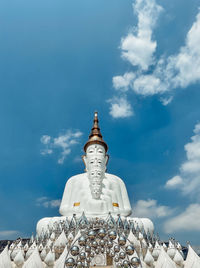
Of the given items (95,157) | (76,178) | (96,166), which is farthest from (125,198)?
(76,178)

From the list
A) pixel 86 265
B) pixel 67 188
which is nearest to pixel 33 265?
pixel 86 265

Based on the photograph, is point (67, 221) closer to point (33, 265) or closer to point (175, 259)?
point (33, 265)

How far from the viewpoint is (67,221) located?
14258 mm

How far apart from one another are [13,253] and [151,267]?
25.2 feet

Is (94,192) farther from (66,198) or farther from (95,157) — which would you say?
(66,198)

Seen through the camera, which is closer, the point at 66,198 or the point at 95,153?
the point at 95,153

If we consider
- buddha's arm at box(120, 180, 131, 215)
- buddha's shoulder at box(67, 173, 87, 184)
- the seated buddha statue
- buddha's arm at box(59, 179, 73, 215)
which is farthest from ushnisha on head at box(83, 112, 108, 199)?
buddha's arm at box(120, 180, 131, 215)

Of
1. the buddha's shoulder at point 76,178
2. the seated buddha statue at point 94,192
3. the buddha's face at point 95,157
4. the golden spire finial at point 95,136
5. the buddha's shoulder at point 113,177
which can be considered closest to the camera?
the seated buddha statue at point 94,192

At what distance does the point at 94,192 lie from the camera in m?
16.8

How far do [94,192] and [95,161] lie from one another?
8.73 feet

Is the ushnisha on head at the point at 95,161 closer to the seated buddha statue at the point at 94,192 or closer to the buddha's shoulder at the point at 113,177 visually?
the seated buddha statue at the point at 94,192

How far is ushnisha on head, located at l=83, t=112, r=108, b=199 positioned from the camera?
55.8ft

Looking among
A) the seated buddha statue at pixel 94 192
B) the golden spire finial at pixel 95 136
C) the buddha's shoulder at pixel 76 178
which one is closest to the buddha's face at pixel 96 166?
the seated buddha statue at pixel 94 192

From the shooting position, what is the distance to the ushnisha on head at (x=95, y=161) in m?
17.0
